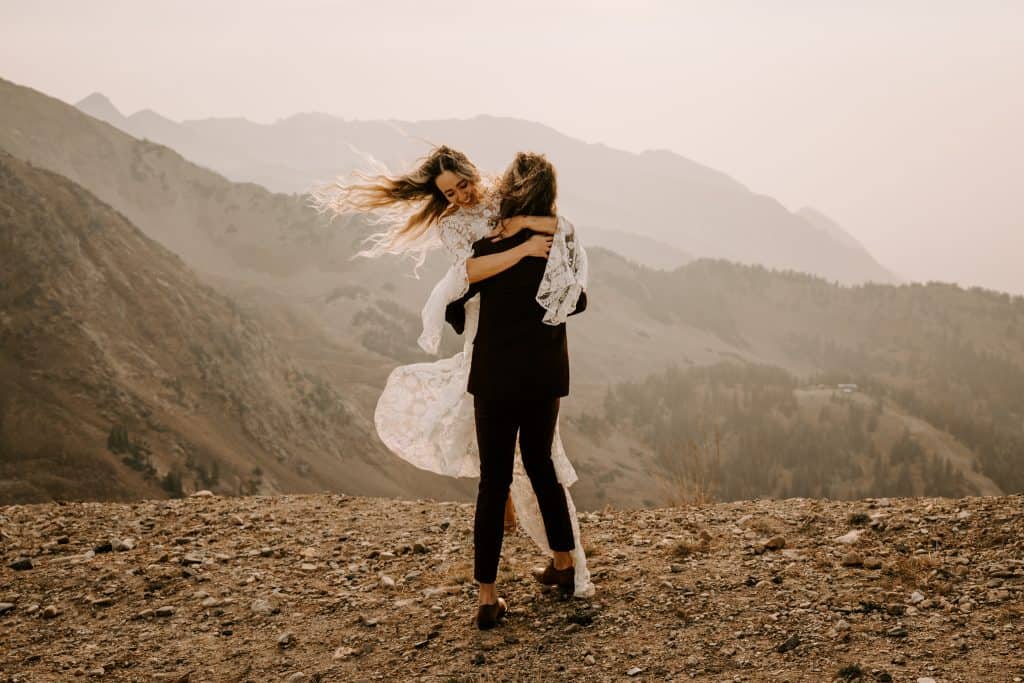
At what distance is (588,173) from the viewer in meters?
161

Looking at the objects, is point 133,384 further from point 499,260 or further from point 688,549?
point 499,260

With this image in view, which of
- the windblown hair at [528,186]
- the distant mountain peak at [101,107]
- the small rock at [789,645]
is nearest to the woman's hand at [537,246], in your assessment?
the windblown hair at [528,186]

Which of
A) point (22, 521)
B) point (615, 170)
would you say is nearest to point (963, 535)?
point (22, 521)

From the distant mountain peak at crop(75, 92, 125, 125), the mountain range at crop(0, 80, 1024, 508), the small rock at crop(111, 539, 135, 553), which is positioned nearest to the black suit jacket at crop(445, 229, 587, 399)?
the small rock at crop(111, 539, 135, 553)

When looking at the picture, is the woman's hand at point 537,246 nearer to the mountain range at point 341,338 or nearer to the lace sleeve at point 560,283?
the lace sleeve at point 560,283

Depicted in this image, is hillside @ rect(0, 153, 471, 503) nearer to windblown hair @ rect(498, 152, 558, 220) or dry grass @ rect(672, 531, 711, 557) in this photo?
dry grass @ rect(672, 531, 711, 557)

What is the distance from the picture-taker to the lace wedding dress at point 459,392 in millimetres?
3172

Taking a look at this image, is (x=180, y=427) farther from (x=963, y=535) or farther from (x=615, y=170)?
(x=615, y=170)

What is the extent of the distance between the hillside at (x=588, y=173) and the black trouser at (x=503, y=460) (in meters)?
123

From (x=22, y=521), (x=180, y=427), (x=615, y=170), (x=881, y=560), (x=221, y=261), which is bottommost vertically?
(x=180, y=427)

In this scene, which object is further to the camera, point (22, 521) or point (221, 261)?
point (221, 261)

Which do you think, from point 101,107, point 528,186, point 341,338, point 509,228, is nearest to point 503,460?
point 509,228

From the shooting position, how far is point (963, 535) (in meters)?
3.84

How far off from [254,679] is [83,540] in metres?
2.43
